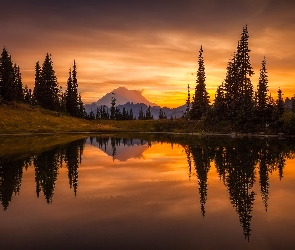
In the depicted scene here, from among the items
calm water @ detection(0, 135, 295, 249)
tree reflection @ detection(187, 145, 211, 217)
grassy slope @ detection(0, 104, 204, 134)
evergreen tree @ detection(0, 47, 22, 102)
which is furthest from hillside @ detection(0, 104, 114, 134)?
tree reflection @ detection(187, 145, 211, 217)

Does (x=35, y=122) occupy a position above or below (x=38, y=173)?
above

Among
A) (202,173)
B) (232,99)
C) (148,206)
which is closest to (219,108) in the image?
(232,99)

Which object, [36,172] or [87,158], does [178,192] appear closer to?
[36,172]

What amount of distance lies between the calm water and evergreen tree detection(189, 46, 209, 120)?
66.2 meters

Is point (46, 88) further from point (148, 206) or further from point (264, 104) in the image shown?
point (148, 206)

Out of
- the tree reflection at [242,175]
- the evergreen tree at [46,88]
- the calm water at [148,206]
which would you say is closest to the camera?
the calm water at [148,206]

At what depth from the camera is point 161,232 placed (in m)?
11.6

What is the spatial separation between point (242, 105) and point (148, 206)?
63.0 metres

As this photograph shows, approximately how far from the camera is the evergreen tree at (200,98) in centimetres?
9300

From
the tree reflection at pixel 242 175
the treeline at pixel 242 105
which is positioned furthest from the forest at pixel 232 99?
the tree reflection at pixel 242 175

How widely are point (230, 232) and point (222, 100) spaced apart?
7424 centimetres

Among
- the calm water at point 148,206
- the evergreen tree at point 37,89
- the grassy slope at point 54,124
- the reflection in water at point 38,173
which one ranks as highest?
the evergreen tree at point 37,89

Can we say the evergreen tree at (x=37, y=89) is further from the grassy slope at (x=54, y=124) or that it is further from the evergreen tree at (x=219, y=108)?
the evergreen tree at (x=219, y=108)

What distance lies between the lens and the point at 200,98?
3713 inches
